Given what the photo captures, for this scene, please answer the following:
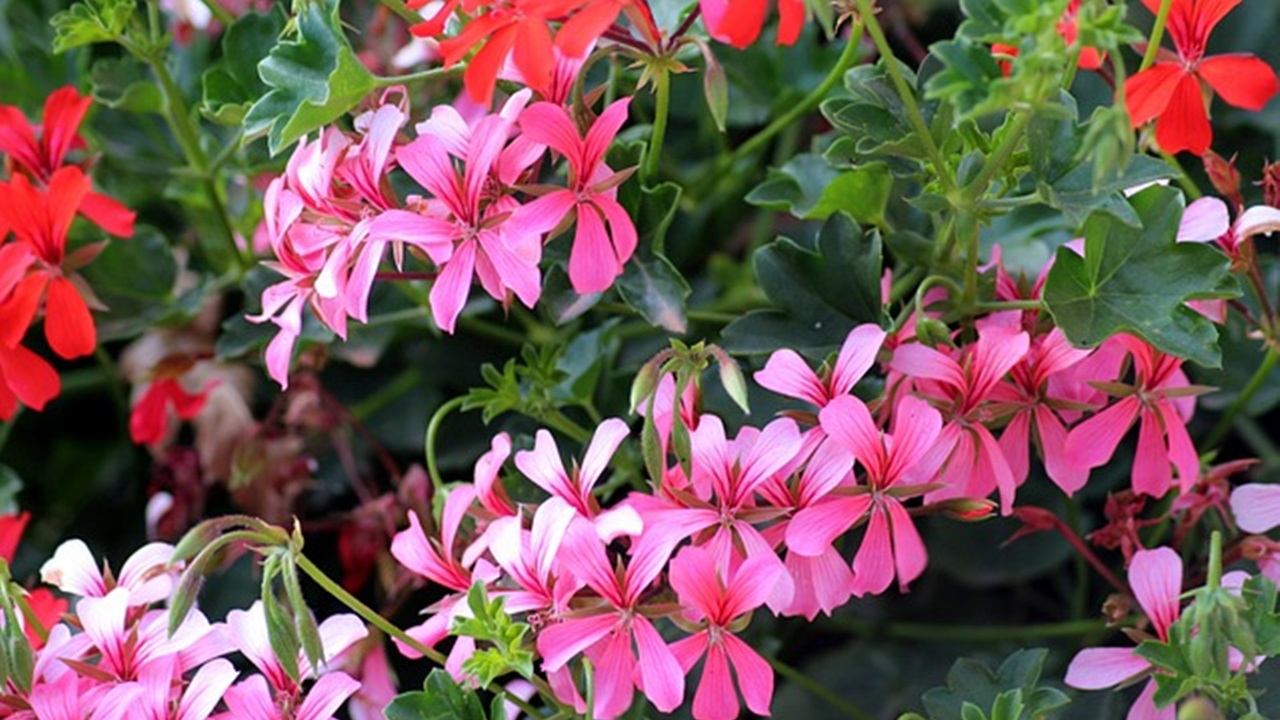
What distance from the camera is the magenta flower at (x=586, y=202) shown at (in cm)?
88

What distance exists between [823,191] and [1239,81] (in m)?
0.26

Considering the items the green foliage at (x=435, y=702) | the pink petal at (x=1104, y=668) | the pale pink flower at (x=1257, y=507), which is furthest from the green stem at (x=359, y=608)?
the pale pink flower at (x=1257, y=507)

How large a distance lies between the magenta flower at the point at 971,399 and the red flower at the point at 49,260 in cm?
53

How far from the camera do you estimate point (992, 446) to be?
89 cm

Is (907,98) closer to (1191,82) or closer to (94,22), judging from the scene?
(1191,82)

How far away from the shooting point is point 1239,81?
0.92 m

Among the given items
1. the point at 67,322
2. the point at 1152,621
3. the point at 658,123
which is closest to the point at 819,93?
the point at 658,123

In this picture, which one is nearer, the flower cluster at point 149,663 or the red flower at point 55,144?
the flower cluster at point 149,663

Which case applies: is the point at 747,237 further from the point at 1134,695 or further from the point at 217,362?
the point at 1134,695

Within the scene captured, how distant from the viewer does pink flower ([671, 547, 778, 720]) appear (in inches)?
32.4

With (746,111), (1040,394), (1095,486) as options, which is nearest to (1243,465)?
(1040,394)

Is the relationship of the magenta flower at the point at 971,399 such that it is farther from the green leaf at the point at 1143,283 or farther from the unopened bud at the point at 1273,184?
the unopened bud at the point at 1273,184

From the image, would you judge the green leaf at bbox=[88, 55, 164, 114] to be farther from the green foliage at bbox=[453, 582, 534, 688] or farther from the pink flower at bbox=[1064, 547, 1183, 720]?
the pink flower at bbox=[1064, 547, 1183, 720]

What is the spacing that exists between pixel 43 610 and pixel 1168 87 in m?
0.71
